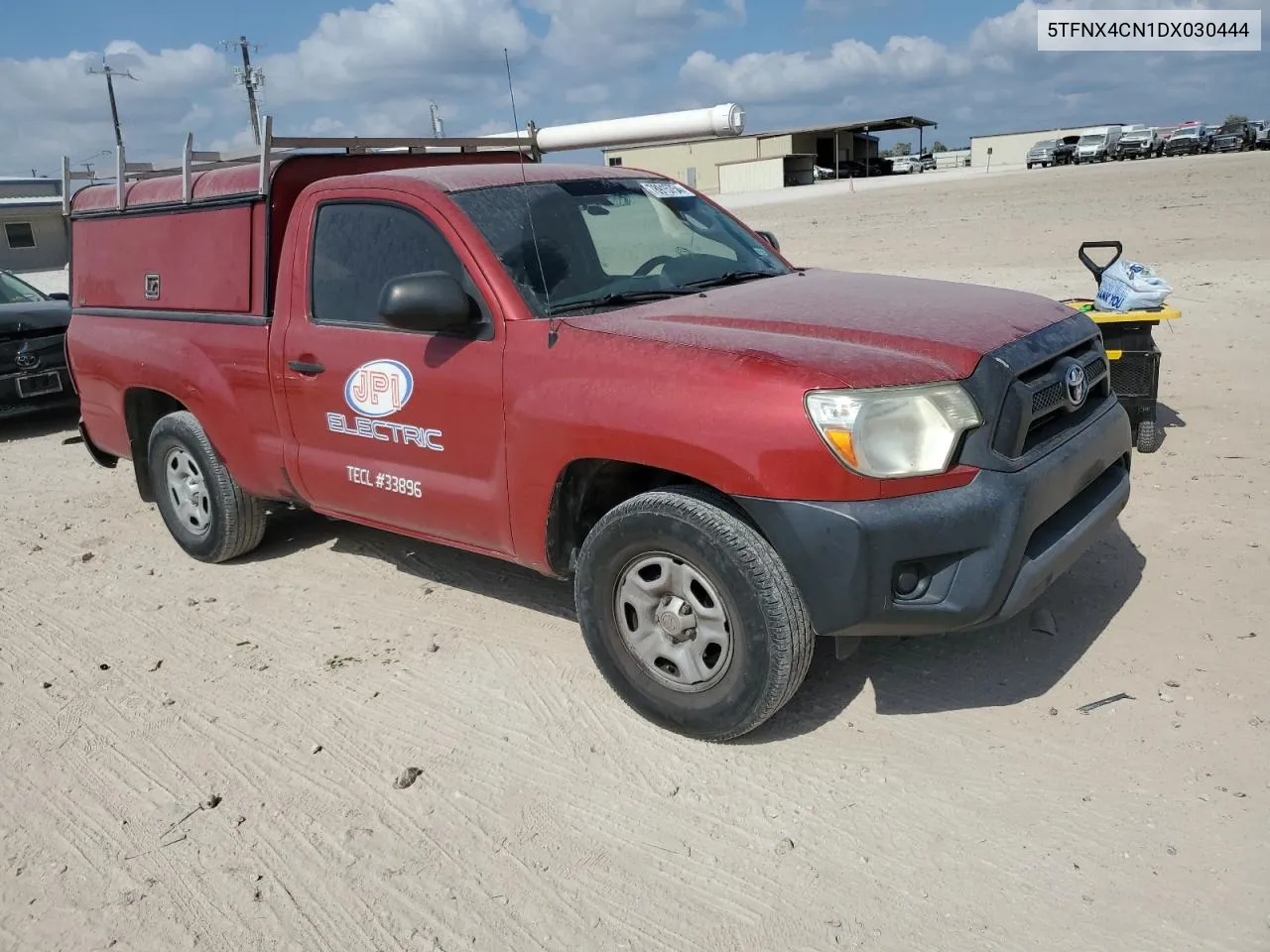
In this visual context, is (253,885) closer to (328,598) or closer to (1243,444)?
(328,598)

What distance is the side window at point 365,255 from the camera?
13.6ft

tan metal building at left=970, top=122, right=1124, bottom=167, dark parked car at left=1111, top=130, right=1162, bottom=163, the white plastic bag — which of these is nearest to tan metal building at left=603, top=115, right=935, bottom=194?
tan metal building at left=970, top=122, right=1124, bottom=167

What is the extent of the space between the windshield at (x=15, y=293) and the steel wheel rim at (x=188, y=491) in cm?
542

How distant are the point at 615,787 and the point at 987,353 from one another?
181 cm

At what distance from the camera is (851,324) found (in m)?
3.48

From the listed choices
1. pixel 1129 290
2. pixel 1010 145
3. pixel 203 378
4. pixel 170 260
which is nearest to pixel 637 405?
pixel 203 378

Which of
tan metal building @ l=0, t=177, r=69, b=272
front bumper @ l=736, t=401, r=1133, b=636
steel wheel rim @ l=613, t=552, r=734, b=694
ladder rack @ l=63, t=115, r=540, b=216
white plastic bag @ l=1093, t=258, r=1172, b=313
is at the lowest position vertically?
steel wheel rim @ l=613, t=552, r=734, b=694

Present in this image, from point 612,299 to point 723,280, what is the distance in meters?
0.66

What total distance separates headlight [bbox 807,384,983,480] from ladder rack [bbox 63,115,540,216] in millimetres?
3001

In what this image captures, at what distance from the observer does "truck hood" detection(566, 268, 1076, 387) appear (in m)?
3.15

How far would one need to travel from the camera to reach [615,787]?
11.1ft

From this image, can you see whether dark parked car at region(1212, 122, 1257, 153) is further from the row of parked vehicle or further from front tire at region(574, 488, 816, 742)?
front tire at region(574, 488, 816, 742)

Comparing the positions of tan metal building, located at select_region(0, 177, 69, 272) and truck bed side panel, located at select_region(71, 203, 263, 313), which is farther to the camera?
tan metal building, located at select_region(0, 177, 69, 272)

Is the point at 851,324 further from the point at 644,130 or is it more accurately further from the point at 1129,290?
the point at 1129,290
